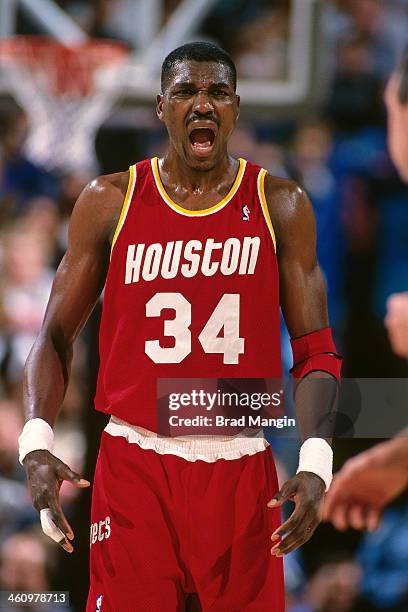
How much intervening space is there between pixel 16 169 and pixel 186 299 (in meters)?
2.91

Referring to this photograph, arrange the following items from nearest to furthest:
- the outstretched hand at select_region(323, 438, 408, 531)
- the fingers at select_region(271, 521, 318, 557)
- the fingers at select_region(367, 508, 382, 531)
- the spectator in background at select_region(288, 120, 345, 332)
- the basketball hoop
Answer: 1. the fingers at select_region(271, 521, 318, 557)
2. the outstretched hand at select_region(323, 438, 408, 531)
3. the fingers at select_region(367, 508, 382, 531)
4. the spectator in background at select_region(288, 120, 345, 332)
5. the basketball hoop

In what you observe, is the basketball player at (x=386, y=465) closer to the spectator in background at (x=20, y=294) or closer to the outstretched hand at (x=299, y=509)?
the spectator in background at (x=20, y=294)

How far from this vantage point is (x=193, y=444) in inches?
95.9

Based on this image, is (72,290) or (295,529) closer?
(295,529)

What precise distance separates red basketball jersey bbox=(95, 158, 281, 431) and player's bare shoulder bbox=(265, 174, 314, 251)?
0.02m

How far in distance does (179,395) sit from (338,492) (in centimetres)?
236

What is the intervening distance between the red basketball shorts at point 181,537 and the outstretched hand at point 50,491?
5.5 inches

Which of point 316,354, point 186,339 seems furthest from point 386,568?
point 186,339

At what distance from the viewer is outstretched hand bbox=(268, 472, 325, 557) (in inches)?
85.7

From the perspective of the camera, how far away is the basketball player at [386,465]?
15.3 feet

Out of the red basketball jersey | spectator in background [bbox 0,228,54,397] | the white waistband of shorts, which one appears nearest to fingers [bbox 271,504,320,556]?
the white waistband of shorts

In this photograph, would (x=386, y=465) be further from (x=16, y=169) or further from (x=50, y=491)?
(x=50, y=491)

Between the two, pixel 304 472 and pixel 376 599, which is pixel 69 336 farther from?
pixel 376 599

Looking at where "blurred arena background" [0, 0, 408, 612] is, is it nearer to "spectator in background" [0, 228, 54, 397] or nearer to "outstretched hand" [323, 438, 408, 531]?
"spectator in background" [0, 228, 54, 397]
